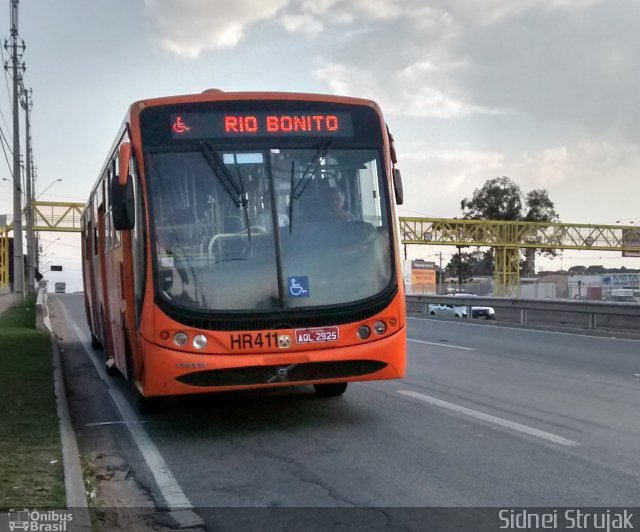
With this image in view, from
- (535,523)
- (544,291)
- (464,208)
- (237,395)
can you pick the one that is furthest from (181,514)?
(464,208)

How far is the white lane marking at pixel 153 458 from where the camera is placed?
636cm

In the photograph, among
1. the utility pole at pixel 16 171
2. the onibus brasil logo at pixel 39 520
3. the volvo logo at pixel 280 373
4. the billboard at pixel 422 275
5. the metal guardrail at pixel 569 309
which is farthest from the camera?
the billboard at pixel 422 275

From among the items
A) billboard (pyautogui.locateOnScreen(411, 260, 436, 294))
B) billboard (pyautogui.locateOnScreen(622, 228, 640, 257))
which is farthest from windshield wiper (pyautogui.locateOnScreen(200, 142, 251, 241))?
billboard (pyautogui.locateOnScreen(622, 228, 640, 257))

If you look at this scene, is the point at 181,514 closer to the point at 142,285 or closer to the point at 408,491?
the point at 408,491

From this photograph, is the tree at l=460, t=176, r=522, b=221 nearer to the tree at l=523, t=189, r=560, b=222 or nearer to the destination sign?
the tree at l=523, t=189, r=560, b=222

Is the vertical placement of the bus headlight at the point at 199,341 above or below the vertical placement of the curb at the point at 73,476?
above

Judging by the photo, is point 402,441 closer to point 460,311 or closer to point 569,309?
point 569,309

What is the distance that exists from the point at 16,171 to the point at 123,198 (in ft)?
106

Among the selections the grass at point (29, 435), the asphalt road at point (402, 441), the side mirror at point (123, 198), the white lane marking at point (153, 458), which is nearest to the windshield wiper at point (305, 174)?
the side mirror at point (123, 198)

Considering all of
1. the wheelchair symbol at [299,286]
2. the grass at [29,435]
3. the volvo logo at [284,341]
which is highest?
the wheelchair symbol at [299,286]

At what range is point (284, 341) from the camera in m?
8.16

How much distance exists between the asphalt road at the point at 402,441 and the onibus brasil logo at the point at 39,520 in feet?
3.13

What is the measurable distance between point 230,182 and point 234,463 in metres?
2.71

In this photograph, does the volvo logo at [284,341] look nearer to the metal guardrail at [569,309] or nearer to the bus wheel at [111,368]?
the bus wheel at [111,368]
